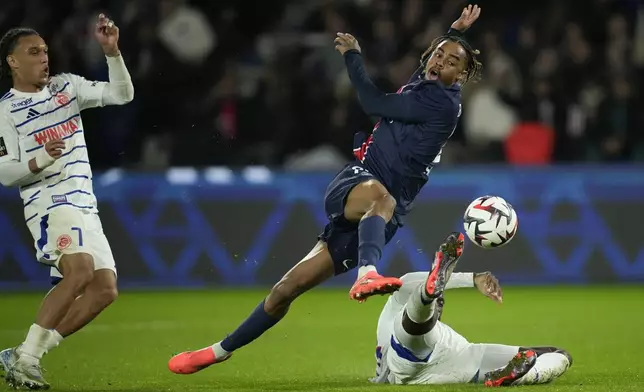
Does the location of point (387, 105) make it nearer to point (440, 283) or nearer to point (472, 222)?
point (472, 222)

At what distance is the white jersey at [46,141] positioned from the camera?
7914 mm

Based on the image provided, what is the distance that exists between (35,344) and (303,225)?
6.94 metres

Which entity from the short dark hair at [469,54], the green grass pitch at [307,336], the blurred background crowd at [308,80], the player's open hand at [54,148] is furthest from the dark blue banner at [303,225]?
the player's open hand at [54,148]

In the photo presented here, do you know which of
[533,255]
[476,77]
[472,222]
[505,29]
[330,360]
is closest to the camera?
[472,222]

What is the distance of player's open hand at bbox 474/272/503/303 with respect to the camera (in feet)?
23.8

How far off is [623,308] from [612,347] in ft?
9.64

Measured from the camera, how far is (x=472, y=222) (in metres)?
7.70

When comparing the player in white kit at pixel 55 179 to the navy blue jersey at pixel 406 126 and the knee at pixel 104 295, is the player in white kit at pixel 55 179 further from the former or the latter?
the navy blue jersey at pixel 406 126

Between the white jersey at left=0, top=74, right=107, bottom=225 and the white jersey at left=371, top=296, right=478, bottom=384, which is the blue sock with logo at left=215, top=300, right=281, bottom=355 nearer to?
the white jersey at left=371, top=296, right=478, bottom=384

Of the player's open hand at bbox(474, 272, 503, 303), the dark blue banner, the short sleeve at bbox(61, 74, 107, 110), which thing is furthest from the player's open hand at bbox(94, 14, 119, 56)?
the dark blue banner

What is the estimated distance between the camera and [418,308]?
722cm

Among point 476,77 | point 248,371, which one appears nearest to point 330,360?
point 248,371

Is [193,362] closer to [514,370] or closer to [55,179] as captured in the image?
[55,179]

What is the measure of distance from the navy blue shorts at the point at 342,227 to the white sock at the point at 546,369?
1.24m
